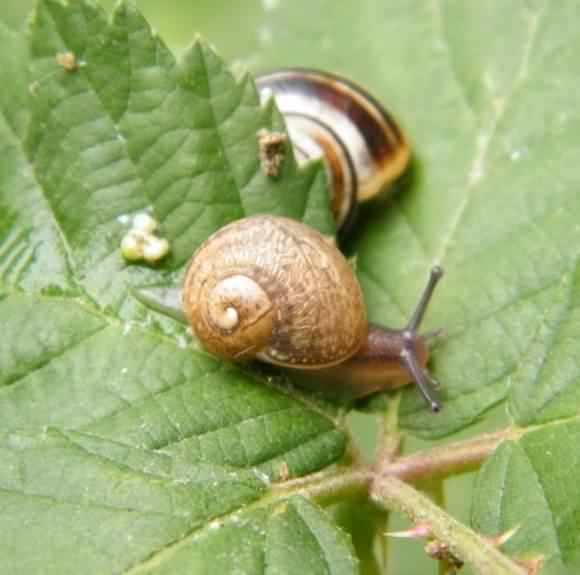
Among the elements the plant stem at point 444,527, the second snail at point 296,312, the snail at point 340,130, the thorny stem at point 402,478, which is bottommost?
the plant stem at point 444,527

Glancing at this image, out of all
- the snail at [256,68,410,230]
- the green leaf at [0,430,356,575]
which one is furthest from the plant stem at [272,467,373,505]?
the snail at [256,68,410,230]

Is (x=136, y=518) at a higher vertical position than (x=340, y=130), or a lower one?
lower

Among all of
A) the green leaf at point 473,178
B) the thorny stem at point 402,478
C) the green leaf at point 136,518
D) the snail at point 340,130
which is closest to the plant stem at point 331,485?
the thorny stem at point 402,478

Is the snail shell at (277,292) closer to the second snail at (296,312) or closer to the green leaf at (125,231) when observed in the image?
the second snail at (296,312)

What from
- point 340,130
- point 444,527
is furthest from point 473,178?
point 444,527

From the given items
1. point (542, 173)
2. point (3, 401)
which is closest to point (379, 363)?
point (542, 173)

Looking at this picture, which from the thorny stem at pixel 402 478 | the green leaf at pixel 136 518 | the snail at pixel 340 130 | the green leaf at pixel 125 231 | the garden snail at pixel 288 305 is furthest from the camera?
the snail at pixel 340 130

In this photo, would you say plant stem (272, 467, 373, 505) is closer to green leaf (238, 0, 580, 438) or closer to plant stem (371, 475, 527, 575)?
plant stem (371, 475, 527, 575)

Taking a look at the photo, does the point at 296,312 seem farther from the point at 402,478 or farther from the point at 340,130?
the point at 340,130
